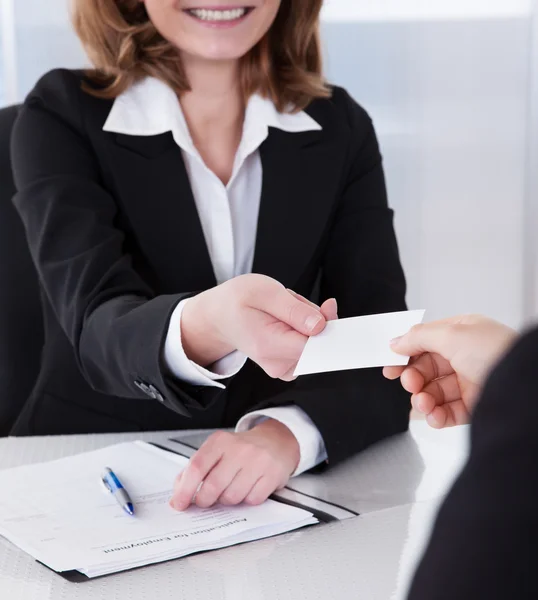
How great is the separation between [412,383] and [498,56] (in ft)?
7.12

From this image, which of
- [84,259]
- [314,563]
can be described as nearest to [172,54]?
[84,259]

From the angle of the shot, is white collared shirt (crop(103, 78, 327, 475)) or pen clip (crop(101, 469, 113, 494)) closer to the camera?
pen clip (crop(101, 469, 113, 494))

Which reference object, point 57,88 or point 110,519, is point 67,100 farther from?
point 110,519

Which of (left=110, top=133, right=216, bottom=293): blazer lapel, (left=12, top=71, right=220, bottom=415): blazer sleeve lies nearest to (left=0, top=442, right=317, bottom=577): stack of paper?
(left=12, top=71, right=220, bottom=415): blazer sleeve

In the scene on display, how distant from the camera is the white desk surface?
80 cm

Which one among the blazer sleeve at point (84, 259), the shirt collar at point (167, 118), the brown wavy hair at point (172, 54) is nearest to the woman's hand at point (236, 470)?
Answer: the blazer sleeve at point (84, 259)

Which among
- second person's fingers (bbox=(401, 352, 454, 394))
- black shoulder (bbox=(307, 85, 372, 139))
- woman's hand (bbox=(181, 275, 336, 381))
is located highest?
black shoulder (bbox=(307, 85, 372, 139))

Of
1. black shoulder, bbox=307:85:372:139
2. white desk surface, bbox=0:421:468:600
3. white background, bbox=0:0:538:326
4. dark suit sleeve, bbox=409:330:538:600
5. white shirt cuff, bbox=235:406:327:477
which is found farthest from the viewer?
white background, bbox=0:0:538:326

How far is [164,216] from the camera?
58.0 inches

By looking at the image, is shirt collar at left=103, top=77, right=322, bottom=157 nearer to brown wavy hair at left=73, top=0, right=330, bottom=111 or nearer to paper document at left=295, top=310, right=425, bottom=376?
brown wavy hair at left=73, top=0, right=330, bottom=111

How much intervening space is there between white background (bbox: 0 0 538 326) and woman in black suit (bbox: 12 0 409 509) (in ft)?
3.78

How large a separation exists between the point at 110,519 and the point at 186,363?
0.78 feet

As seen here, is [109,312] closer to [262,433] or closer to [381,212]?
[262,433]

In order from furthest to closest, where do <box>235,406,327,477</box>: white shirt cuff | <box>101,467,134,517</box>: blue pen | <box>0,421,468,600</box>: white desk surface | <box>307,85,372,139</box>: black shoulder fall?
<box>307,85,372,139</box>: black shoulder → <box>235,406,327,477</box>: white shirt cuff → <box>101,467,134,517</box>: blue pen → <box>0,421,468,600</box>: white desk surface
